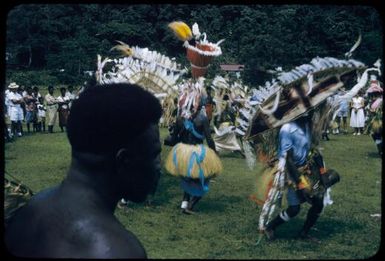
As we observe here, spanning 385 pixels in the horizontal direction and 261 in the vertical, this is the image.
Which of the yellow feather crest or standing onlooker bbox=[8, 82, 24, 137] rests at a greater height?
the yellow feather crest

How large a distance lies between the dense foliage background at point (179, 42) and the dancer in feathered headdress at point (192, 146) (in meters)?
1.72

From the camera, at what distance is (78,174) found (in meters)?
1.69

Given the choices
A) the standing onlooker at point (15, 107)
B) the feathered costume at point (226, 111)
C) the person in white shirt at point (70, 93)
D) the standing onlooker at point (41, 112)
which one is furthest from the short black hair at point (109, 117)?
the standing onlooker at point (41, 112)

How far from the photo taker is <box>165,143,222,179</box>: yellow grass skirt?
22.6ft

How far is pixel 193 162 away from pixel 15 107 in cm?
886

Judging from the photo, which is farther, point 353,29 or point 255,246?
point 353,29

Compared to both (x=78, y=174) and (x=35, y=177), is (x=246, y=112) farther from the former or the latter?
(x=35, y=177)

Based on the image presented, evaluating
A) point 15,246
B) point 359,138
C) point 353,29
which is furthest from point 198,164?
point 353,29

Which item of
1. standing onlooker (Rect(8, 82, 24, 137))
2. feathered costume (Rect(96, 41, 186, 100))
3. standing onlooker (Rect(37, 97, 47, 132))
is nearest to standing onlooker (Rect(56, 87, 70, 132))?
standing onlooker (Rect(37, 97, 47, 132))

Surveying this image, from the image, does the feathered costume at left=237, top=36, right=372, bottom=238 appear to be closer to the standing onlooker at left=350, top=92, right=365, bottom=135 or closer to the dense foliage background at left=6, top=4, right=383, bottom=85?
the dense foliage background at left=6, top=4, right=383, bottom=85

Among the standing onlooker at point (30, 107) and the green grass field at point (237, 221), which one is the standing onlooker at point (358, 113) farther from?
the standing onlooker at point (30, 107)

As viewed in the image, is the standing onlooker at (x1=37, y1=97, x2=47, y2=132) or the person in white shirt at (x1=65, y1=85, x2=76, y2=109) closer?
the person in white shirt at (x1=65, y1=85, x2=76, y2=109)

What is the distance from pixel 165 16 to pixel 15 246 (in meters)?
11.3

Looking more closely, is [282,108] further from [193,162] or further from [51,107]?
[51,107]
